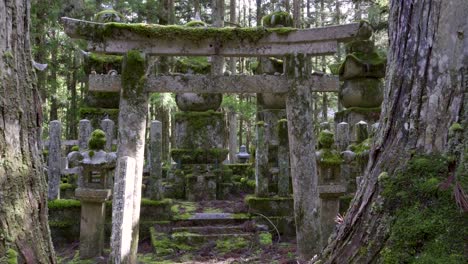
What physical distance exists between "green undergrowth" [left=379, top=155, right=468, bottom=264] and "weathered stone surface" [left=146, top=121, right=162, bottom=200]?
6.71 metres

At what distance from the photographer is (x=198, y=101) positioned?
10703 millimetres

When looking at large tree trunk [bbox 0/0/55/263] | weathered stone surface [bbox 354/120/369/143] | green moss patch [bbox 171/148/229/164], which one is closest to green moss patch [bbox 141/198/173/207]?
green moss patch [bbox 171/148/229/164]

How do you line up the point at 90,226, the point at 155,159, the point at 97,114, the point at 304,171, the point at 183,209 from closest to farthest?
the point at 304,171 < the point at 90,226 < the point at 155,159 < the point at 183,209 < the point at 97,114

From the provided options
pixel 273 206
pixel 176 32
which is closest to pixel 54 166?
pixel 176 32

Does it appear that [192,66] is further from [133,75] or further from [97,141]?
[133,75]

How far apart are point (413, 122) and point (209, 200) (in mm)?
8442

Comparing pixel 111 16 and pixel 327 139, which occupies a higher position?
pixel 111 16

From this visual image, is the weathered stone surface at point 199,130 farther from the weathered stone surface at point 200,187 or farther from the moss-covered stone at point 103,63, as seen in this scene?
the moss-covered stone at point 103,63

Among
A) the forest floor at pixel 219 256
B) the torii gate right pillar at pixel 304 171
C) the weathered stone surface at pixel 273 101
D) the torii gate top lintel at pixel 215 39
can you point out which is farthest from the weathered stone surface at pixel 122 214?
the weathered stone surface at pixel 273 101

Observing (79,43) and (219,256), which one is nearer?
(219,256)

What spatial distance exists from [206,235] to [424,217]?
6.44 metres

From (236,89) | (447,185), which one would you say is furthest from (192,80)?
(447,185)

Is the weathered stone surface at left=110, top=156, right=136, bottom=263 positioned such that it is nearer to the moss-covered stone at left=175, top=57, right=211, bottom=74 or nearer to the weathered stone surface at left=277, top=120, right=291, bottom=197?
the weathered stone surface at left=277, top=120, right=291, bottom=197

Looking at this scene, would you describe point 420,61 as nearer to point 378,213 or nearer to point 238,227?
point 378,213
